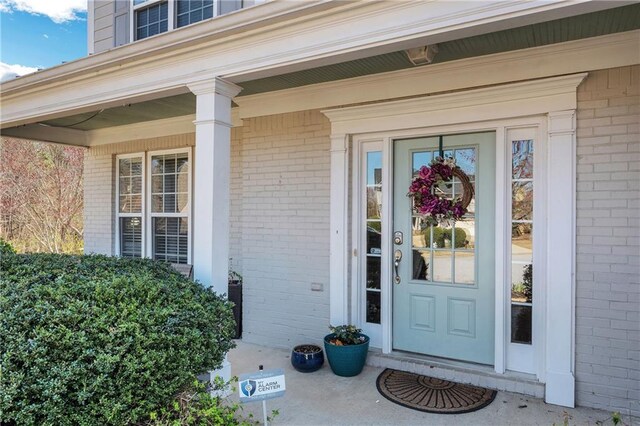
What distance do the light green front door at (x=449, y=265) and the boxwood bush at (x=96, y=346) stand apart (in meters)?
1.79

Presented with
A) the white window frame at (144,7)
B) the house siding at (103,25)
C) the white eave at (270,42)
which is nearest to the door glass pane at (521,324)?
the white eave at (270,42)

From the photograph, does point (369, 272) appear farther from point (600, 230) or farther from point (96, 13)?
point (96, 13)

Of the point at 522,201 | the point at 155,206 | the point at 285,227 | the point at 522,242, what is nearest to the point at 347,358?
the point at 285,227

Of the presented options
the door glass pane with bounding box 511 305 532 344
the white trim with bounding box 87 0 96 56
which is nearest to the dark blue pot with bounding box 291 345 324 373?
the door glass pane with bounding box 511 305 532 344

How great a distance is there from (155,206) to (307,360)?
3.21m

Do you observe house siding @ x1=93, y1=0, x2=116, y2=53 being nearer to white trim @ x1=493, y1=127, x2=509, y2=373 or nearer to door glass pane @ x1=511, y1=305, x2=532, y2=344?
white trim @ x1=493, y1=127, x2=509, y2=373

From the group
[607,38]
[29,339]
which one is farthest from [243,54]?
[607,38]

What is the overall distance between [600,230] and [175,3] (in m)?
4.73

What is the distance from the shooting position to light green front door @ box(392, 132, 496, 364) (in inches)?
133

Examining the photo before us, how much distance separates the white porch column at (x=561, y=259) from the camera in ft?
9.67

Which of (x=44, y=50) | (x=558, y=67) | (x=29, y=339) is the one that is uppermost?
(x=44, y=50)

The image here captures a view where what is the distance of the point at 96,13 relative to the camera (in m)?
A: 5.22

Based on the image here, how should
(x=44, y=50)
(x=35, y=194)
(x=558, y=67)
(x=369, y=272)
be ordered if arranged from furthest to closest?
(x=35, y=194) → (x=44, y=50) → (x=369, y=272) → (x=558, y=67)

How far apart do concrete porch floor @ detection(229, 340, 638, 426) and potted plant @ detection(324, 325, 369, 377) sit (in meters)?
0.08
